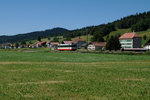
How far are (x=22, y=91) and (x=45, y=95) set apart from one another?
5.79 feet

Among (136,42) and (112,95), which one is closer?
(112,95)

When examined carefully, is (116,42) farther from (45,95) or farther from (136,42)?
(45,95)

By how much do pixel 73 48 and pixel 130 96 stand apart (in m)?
96.5

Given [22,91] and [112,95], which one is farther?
[22,91]

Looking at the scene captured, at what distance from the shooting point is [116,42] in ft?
360

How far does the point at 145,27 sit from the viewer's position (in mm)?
199750

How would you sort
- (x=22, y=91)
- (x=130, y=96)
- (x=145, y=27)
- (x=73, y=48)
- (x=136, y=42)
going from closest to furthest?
(x=130, y=96) → (x=22, y=91) → (x=73, y=48) → (x=136, y=42) → (x=145, y=27)

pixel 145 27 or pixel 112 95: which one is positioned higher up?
pixel 145 27

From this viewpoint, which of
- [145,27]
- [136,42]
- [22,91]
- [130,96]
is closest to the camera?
[130,96]

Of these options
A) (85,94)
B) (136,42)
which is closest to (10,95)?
(85,94)

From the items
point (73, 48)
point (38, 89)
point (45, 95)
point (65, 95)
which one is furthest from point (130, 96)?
point (73, 48)

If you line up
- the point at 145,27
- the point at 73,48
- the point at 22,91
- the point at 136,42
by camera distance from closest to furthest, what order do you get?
the point at 22,91
the point at 73,48
the point at 136,42
the point at 145,27

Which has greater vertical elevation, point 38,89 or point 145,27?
point 145,27

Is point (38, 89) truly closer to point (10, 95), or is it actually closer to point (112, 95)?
point (10, 95)
